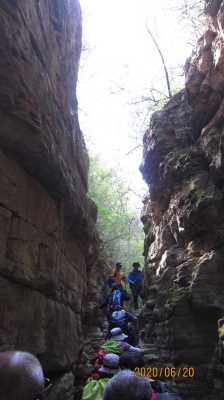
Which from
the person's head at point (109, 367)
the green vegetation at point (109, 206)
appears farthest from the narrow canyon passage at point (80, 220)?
the green vegetation at point (109, 206)

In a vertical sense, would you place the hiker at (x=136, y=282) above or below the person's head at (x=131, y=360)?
above

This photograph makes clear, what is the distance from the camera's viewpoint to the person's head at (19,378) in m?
2.18

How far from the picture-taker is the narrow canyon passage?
18.9ft

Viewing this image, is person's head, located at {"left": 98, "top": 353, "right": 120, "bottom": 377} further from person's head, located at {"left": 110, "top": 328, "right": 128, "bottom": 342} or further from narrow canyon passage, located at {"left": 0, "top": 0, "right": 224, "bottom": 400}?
person's head, located at {"left": 110, "top": 328, "right": 128, "bottom": 342}

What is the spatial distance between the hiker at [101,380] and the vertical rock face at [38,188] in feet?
2.70

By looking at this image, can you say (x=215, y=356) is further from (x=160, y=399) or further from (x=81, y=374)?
(x=160, y=399)

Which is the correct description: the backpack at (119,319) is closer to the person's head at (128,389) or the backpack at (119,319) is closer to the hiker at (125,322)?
the hiker at (125,322)

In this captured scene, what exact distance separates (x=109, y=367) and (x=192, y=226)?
6.61 meters

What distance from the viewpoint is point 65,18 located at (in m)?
9.41

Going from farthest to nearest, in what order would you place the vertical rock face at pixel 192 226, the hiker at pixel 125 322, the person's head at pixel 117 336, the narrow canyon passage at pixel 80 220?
the vertical rock face at pixel 192 226 → the hiker at pixel 125 322 → the person's head at pixel 117 336 → the narrow canyon passage at pixel 80 220

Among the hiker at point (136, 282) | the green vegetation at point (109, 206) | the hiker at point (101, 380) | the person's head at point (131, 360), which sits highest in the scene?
the green vegetation at point (109, 206)

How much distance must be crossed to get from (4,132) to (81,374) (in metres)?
5.54

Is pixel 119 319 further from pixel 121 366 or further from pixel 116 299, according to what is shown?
pixel 121 366

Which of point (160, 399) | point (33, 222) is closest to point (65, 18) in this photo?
point (33, 222)
